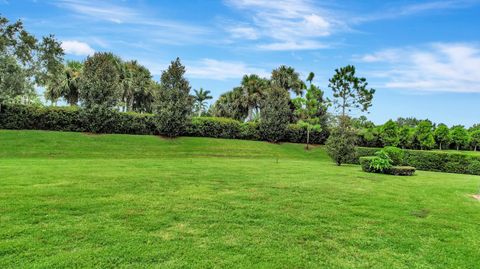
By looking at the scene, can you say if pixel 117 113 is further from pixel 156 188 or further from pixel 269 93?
pixel 156 188

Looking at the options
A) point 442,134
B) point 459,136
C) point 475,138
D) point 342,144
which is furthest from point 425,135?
point 342,144

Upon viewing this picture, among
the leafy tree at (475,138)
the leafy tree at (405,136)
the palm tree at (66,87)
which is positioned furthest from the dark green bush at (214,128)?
the leafy tree at (475,138)

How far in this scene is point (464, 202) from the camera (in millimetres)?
9305

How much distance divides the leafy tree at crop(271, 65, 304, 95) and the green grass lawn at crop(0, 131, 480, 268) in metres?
36.4

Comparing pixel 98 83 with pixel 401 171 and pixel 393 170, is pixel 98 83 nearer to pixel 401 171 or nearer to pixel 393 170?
pixel 393 170

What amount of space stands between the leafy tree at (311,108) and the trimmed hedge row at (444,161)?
8.46m

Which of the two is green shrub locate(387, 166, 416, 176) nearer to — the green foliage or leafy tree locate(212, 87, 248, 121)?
the green foliage

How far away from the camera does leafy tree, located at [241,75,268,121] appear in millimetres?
50125

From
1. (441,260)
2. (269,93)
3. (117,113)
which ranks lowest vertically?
(441,260)

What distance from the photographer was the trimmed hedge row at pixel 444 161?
2194 centimetres

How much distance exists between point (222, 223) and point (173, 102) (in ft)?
70.8

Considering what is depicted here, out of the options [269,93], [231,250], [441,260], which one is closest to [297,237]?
[231,250]

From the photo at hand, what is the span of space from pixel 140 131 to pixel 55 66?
8.90m

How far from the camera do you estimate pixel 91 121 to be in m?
24.1
